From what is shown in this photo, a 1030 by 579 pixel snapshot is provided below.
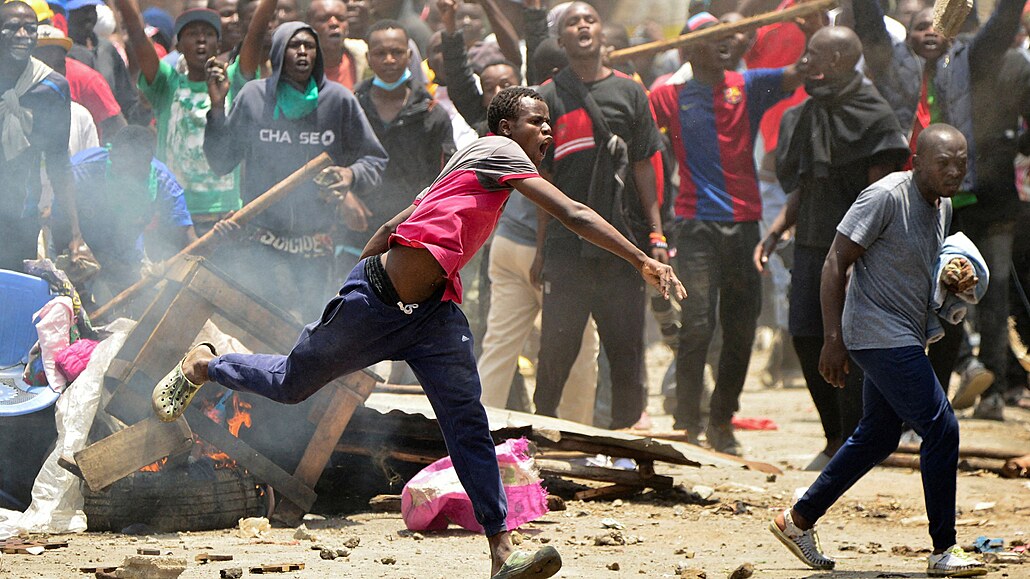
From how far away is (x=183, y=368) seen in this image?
5.85 metres

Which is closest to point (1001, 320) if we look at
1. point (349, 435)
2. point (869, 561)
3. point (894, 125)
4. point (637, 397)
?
point (894, 125)

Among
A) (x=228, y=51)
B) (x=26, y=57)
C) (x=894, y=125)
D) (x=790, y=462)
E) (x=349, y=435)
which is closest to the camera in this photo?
(x=349, y=435)

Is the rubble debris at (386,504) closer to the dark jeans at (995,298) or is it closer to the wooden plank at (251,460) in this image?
the wooden plank at (251,460)

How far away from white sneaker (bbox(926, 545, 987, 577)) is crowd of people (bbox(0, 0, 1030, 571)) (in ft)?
6.60

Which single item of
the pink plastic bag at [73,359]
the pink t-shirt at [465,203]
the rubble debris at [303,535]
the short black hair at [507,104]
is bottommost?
the rubble debris at [303,535]

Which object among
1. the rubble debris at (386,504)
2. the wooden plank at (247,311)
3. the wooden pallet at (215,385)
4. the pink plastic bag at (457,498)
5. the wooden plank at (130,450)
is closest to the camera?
the wooden plank at (130,450)

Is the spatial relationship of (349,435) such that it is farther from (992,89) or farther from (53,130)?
(992,89)

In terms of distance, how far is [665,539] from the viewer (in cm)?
644

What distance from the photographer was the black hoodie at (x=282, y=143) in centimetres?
786

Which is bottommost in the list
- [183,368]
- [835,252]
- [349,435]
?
[349,435]

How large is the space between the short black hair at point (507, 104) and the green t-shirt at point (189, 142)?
3795mm

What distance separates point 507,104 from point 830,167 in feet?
12.5

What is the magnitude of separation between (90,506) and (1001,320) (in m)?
6.77

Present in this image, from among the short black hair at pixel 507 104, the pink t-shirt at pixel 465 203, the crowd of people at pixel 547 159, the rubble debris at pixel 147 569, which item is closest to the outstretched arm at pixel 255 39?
→ the crowd of people at pixel 547 159
